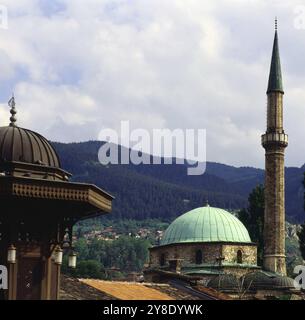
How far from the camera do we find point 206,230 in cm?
5488

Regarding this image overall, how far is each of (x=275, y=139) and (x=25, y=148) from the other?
43.0 m

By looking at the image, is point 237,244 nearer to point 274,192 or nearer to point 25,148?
point 274,192

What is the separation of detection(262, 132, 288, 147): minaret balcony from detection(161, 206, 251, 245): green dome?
5706 mm

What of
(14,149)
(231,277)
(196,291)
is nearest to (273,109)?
(231,277)

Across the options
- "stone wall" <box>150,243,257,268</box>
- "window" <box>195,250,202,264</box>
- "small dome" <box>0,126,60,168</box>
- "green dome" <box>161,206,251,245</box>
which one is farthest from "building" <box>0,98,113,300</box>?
"green dome" <box>161,206,251,245</box>

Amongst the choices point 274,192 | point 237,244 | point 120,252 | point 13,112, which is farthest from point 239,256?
point 120,252

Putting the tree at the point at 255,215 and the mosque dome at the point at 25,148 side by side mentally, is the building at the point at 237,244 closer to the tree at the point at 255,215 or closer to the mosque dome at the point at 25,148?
the tree at the point at 255,215

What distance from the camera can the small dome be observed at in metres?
16.6

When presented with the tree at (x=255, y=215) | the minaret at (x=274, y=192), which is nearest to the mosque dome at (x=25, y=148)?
the minaret at (x=274, y=192)

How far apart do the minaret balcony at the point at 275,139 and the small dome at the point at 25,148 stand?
42.4m

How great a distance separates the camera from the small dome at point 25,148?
1656 centimetres

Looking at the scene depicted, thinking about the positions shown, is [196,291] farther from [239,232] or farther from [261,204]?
[261,204]

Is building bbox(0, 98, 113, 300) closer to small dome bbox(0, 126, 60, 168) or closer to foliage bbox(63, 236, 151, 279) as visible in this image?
small dome bbox(0, 126, 60, 168)
